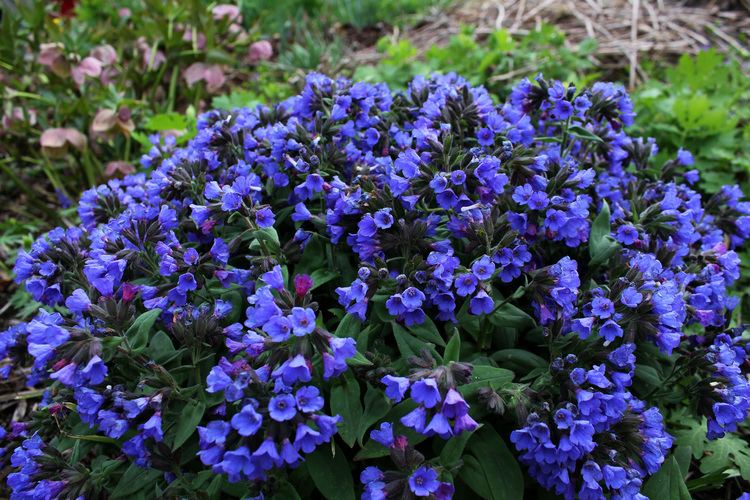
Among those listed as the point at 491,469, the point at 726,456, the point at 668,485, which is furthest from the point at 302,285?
the point at 726,456

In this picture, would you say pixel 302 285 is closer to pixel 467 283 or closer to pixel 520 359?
pixel 467 283

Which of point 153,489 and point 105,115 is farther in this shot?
point 105,115

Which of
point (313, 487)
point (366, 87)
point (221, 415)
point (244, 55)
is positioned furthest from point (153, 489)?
point (244, 55)

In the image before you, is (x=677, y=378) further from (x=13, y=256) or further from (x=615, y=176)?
(x=13, y=256)

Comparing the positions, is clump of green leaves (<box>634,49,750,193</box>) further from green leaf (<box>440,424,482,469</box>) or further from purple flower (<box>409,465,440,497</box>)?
purple flower (<box>409,465,440,497</box>)

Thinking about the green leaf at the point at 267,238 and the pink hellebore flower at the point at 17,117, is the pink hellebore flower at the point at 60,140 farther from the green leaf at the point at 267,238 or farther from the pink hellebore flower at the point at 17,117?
the green leaf at the point at 267,238

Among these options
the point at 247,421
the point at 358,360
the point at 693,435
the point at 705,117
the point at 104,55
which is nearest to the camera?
the point at 247,421

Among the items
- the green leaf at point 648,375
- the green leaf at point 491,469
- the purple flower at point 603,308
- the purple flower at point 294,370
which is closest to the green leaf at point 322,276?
the purple flower at point 294,370
